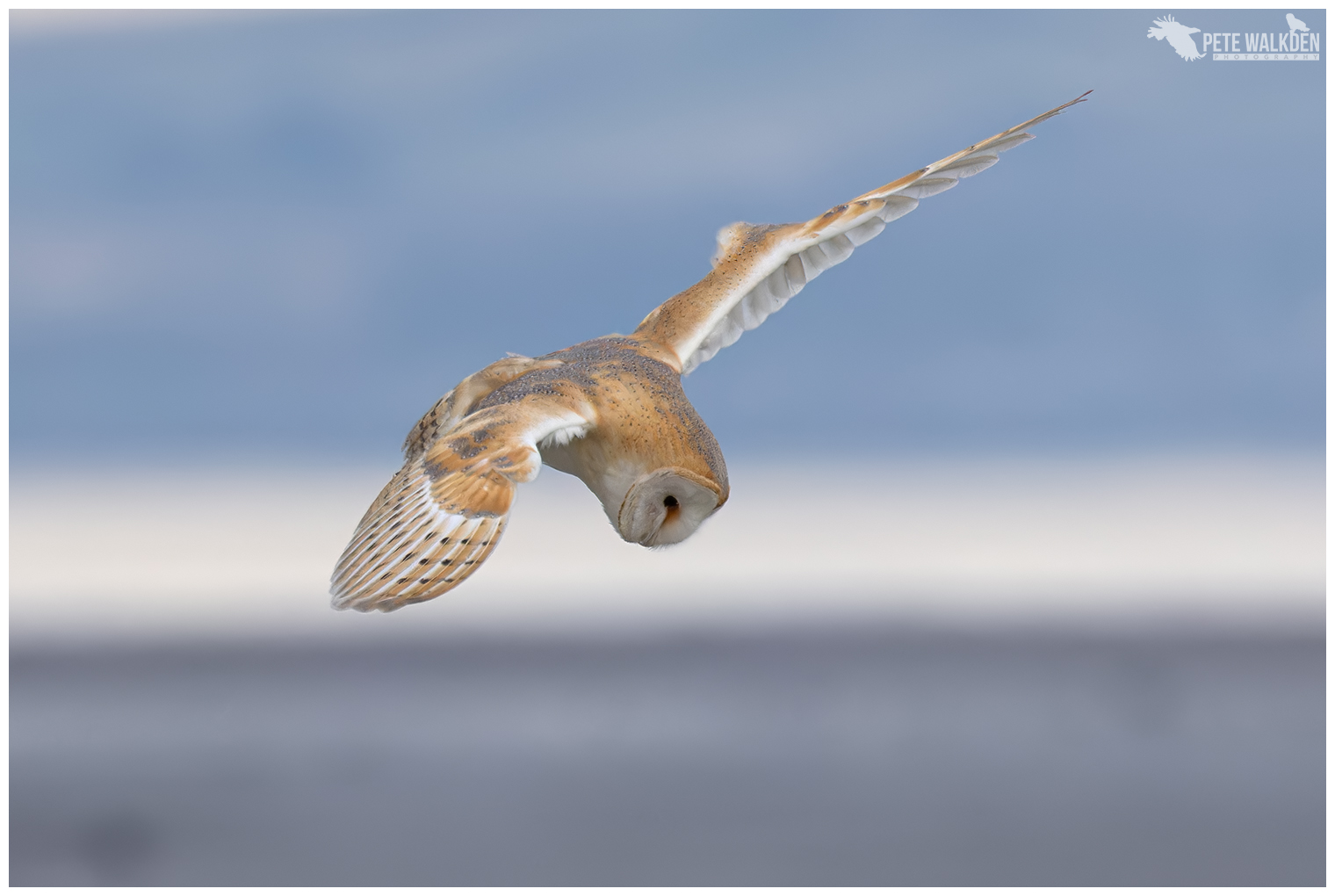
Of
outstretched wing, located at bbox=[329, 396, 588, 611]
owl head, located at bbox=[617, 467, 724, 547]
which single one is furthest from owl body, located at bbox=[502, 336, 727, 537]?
outstretched wing, located at bbox=[329, 396, 588, 611]

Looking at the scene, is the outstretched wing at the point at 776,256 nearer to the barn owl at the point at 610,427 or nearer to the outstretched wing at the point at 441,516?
the barn owl at the point at 610,427

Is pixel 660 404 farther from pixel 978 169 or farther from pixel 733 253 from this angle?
pixel 978 169

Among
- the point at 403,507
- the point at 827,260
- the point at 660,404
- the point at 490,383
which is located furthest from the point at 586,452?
the point at 827,260

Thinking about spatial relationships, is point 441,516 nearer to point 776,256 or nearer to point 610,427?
point 610,427

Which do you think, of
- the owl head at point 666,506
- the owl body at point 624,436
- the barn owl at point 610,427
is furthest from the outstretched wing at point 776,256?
the owl head at point 666,506

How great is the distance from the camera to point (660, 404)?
350cm

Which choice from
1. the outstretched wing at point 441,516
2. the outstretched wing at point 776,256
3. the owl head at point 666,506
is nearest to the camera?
the outstretched wing at point 441,516

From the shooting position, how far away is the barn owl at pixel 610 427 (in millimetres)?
2707

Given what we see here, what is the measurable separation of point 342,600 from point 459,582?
26 centimetres

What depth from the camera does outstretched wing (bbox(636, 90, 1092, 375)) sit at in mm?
4281

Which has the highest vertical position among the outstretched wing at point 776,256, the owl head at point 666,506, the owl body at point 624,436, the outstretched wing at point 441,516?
the outstretched wing at point 776,256

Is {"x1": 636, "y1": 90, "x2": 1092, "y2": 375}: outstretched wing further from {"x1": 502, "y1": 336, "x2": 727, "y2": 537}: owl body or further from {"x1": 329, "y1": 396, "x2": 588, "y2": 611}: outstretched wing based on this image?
{"x1": 329, "y1": 396, "x2": 588, "y2": 611}: outstretched wing

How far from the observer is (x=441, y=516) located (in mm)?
2762

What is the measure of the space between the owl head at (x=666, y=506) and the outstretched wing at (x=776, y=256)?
0.92 metres
